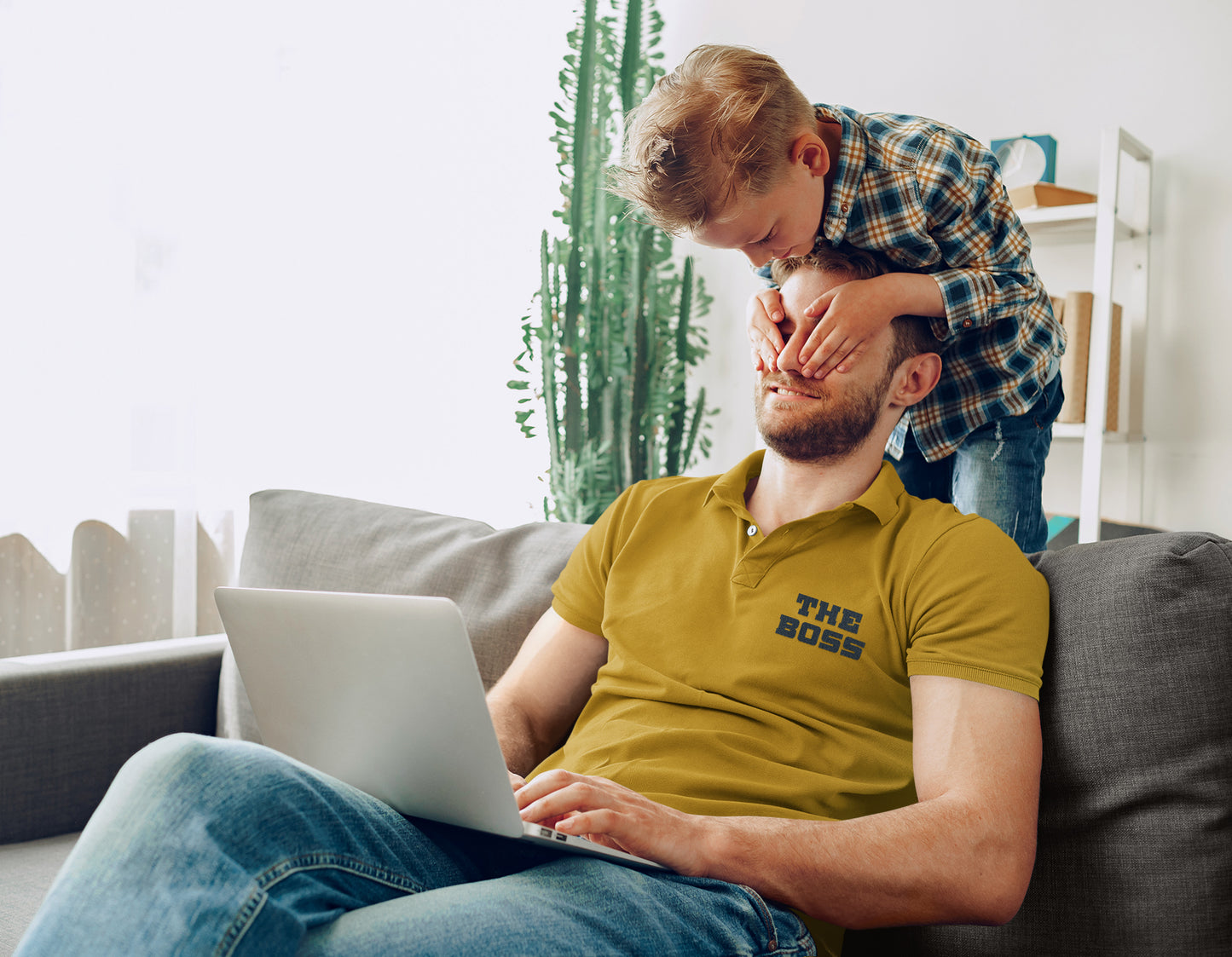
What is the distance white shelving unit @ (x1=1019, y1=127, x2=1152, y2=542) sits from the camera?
2.16 meters

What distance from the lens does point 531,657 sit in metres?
1.26

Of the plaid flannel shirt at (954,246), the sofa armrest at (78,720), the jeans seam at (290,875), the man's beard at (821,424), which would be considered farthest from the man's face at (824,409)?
the sofa armrest at (78,720)

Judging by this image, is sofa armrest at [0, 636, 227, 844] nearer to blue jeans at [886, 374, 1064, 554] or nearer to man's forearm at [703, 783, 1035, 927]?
man's forearm at [703, 783, 1035, 927]

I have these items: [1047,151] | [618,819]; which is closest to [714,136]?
[618,819]

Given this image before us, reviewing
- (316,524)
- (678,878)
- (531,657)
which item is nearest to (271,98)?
(316,524)

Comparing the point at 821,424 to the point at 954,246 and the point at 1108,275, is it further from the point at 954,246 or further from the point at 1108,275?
the point at 1108,275

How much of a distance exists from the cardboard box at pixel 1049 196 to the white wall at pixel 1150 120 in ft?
0.77

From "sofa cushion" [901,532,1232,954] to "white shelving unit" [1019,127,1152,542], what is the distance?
1.30 metres

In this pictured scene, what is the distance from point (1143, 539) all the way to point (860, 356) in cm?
39

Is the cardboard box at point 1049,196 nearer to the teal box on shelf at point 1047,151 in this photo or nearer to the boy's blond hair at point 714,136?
the teal box on shelf at point 1047,151

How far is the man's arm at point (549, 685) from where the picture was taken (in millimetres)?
1208

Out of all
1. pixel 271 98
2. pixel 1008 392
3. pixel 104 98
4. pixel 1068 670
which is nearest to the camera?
pixel 1068 670

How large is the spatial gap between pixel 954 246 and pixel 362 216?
1530 mm

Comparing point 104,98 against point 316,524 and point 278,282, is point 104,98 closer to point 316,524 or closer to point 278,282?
point 278,282
